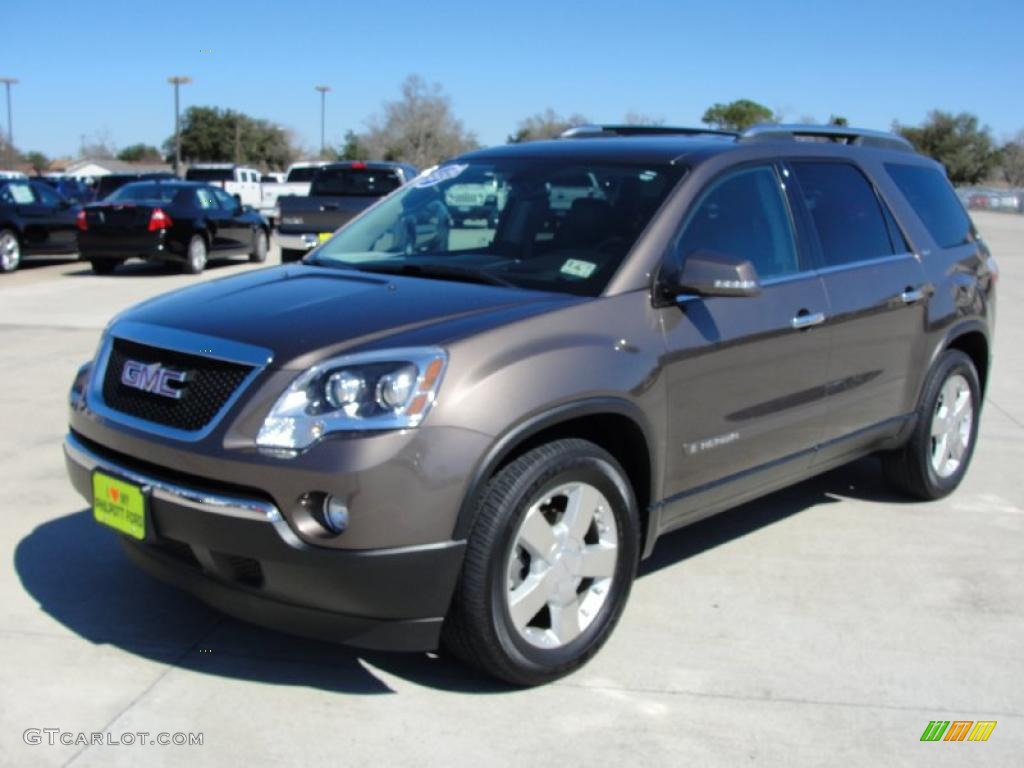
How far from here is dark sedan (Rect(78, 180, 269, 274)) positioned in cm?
1714

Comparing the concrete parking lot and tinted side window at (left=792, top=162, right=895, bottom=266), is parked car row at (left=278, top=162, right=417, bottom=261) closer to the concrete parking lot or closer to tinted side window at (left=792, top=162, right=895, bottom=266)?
tinted side window at (left=792, top=162, right=895, bottom=266)

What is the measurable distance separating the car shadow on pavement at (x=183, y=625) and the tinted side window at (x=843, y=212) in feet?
4.66

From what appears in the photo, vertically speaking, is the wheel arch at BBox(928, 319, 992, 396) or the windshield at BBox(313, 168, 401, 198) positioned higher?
the windshield at BBox(313, 168, 401, 198)

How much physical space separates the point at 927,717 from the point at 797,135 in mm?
2707

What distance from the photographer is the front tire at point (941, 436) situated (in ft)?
18.8

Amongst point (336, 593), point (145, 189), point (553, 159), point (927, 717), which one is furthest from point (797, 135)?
point (145, 189)

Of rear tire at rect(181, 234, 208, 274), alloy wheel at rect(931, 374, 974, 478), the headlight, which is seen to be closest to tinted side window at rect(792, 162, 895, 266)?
alloy wheel at rect(931, 374, 974, 478)

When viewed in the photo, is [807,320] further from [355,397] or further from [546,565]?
[355,397]

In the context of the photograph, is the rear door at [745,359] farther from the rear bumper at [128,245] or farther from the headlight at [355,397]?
the rear bumper at [128,245]

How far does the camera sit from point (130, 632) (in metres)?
4.12

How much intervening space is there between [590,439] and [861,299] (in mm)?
1729

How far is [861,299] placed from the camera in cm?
503

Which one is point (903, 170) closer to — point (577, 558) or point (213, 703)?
point (577, 558)

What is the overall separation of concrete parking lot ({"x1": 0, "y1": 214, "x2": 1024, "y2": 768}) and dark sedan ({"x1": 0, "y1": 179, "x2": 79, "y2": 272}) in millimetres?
13728
